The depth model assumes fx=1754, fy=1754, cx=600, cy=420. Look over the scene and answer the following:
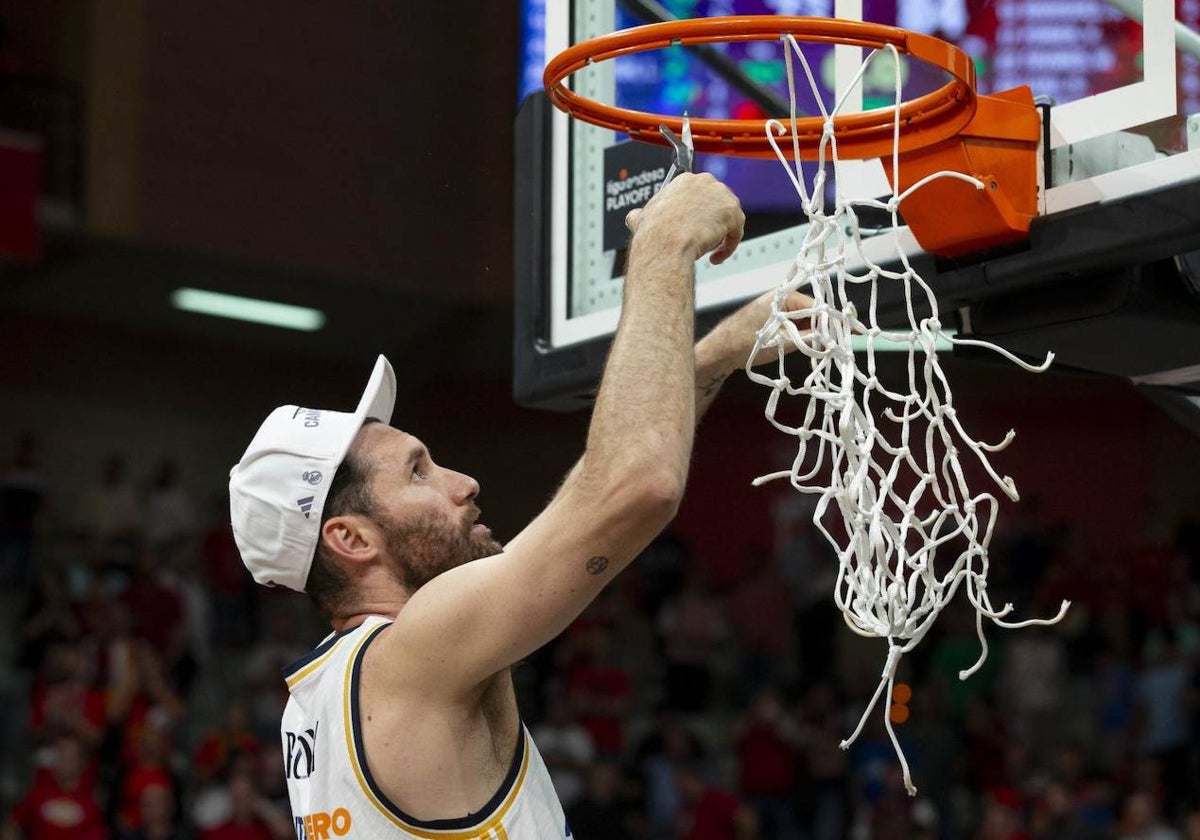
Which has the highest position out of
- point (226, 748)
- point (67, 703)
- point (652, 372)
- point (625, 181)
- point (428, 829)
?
point (625, 181)

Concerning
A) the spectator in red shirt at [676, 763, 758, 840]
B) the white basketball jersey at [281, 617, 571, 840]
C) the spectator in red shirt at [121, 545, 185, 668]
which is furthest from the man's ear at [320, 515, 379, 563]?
the spectator in red shirt at [121, 545, 185, 668]

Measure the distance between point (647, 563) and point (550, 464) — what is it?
2176 millimetres

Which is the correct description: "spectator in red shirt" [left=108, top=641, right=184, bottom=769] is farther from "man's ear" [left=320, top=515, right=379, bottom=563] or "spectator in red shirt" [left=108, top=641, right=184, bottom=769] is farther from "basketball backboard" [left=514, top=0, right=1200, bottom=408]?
"man's ear" [left=320, top=515, right=379, bottom=563]

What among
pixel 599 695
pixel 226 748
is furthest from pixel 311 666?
pixel 599 695

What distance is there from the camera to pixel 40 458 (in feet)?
43.0

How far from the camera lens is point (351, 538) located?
285 cm

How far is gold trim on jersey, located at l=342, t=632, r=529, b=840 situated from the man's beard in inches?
8.3

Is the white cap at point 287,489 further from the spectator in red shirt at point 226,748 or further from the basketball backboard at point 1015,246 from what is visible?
the spectator in red shirt at point 226,748

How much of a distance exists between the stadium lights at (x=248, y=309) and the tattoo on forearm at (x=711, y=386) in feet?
33.5

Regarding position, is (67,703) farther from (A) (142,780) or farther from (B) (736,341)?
(B) (736,341)

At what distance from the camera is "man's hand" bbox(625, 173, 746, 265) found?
2525mm

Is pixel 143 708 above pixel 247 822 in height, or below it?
above

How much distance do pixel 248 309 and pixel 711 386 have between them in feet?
34.6

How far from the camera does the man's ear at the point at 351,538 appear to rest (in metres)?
2.84
